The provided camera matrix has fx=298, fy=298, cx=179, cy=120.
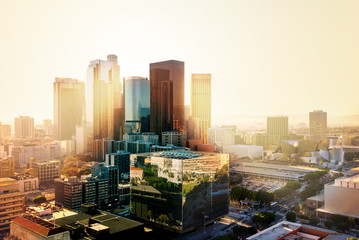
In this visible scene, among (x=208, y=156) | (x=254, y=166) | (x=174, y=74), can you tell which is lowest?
(x=254, y=166)

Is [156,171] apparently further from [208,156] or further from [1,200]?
[1,200]

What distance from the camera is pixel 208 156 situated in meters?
9.66

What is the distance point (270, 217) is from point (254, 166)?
10.3m

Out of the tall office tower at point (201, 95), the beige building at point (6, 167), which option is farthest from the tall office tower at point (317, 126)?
the beige building at point (6, 167)

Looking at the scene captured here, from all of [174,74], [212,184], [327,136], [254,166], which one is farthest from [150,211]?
[327,136]

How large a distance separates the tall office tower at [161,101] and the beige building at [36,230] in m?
17.9

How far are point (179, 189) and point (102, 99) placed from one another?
72.8 ft

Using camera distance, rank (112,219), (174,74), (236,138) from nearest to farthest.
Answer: (112,219) → (174,74) → (236,138)

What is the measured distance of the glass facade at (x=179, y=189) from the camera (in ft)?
28.6

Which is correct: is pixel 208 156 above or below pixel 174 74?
below

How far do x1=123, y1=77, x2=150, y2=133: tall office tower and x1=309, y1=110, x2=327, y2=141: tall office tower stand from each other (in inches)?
607

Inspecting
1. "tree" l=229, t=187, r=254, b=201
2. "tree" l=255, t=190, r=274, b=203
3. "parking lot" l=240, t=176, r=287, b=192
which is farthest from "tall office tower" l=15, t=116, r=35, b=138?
"tree" l=255, t=190, r=274, b=203

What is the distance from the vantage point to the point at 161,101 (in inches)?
1017

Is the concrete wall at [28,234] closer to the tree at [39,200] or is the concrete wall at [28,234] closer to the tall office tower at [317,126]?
the tree at [39,200]
